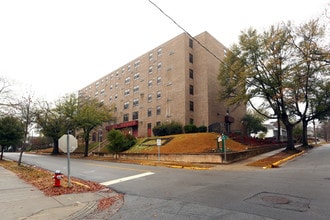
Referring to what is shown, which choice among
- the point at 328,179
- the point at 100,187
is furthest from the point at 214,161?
the point at 100,187

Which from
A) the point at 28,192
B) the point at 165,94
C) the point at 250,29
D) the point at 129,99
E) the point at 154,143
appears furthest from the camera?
the point at 129,99

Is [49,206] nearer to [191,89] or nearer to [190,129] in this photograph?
[190,129]

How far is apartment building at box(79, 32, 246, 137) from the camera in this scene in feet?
123

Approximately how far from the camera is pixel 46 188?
34.1ft

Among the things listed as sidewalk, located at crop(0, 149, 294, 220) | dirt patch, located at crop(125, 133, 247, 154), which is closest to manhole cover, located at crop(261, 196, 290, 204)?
sidewalk, located at crop(0, 149, 294, 220)

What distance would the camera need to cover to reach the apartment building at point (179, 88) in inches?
1480

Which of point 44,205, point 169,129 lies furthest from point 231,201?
point 169,129

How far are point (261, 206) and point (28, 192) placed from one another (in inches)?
341

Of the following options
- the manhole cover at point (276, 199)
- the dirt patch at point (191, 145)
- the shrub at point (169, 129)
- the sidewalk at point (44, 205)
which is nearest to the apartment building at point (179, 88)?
the shrub at point (169, 129)

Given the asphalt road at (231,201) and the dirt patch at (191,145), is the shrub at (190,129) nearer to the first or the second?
the dirt patch at (191,145)

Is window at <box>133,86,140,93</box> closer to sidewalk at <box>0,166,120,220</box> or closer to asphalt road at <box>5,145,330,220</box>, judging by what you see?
asphalt road at <box>5,145,330,220</box>

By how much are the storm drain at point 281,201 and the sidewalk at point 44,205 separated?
4.26 meters

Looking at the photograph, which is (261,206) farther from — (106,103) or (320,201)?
(106,103)

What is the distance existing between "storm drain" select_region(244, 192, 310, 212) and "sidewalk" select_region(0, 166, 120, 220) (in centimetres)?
426
